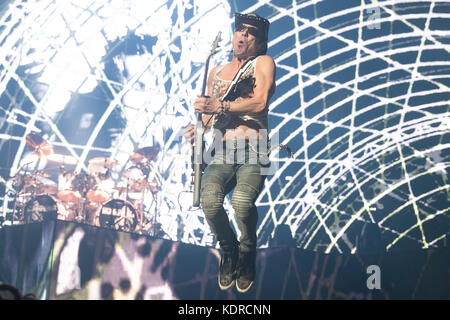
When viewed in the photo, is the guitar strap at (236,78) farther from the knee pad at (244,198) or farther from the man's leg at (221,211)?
the knee pad at (244,198)

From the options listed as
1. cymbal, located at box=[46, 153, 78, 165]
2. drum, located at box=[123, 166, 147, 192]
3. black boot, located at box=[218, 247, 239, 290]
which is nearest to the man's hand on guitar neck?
black boot, located at box=[218, 247, 239, 290]

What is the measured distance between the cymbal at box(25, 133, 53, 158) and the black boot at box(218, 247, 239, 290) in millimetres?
10792

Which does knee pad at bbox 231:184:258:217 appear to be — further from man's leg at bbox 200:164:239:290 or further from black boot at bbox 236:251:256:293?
black boot at bbox 236:251:256:293

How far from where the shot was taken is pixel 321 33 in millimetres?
15789

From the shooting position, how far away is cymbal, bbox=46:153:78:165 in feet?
52.7

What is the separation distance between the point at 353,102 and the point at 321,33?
3.55m

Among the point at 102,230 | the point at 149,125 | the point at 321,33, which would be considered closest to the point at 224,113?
the point at 102,230

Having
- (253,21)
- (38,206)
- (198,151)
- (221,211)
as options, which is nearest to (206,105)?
(198,151)

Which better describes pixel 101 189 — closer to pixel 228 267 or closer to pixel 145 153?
pixel 145 153

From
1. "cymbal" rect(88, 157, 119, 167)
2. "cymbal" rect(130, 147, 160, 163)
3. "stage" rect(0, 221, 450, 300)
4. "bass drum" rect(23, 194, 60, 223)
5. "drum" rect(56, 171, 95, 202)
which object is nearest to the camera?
"stage" rect(0, 221, 450, 300)

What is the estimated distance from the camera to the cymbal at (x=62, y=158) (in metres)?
16.1

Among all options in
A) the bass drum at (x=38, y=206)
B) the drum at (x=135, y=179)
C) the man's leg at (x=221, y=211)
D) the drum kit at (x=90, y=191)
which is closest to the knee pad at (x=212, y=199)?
the man's leg at (x=221, y=211)

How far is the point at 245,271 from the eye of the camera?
612cm

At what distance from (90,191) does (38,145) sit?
2249mm
